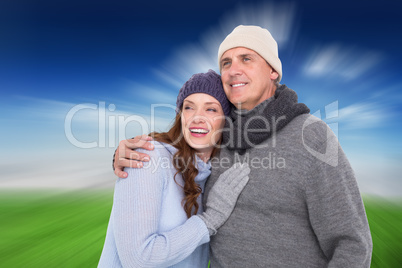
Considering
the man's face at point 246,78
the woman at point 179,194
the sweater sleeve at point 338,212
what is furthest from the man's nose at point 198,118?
the sweater sleeve at point 338,212

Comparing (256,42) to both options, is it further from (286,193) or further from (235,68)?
(286,193)

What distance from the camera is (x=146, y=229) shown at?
1.63 m

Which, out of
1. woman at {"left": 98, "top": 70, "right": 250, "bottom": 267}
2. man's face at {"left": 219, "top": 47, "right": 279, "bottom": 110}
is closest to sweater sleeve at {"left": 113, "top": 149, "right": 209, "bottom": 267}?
woman at {"left": 98, "top": 70, "right": 250, "bottom": 267}

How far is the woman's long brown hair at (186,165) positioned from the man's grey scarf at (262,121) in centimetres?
26

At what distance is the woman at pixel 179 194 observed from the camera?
64.4 inches

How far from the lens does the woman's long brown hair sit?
195 cm

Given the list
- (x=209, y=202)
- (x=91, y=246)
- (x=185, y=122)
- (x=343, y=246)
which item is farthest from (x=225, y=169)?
(x=91, y=246)

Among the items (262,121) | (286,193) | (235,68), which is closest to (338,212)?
(286,193)

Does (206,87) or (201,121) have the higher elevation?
(206,87)

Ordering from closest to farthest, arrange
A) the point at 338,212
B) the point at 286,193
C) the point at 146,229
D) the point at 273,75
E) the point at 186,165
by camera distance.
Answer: the point at 338,212, the point at 146,229, the point at 286,193, the point at 186,165, the point at 273,75

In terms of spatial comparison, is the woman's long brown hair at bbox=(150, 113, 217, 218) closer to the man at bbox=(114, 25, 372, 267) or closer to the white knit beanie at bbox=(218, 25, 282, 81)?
the man at bbox=(114, 25, 372, 267)

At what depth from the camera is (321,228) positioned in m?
1.62

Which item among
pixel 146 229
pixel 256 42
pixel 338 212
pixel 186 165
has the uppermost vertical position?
pixel 256 42

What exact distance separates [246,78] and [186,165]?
2.67 feet
